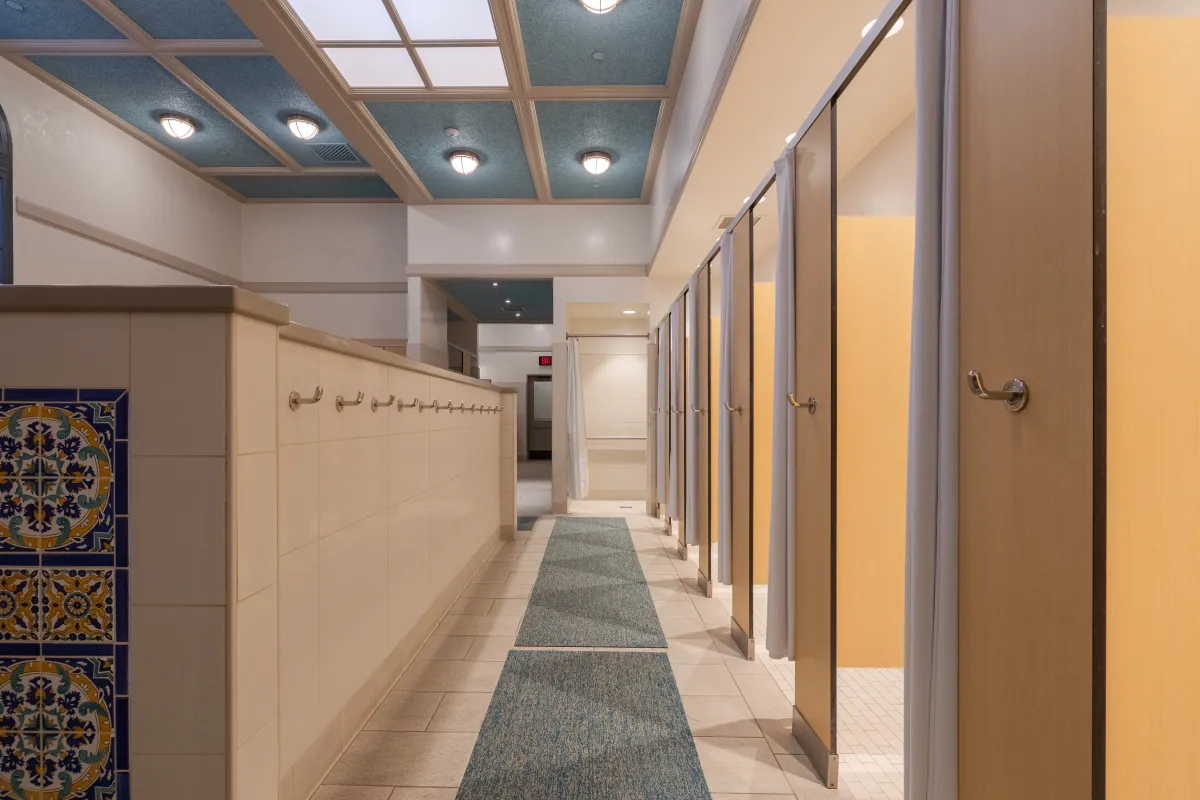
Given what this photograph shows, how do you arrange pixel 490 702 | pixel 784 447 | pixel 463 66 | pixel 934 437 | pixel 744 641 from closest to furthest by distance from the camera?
pixel 934 437
pixel 784 447
pixel 490 702
pixel 744 641
pixel 463 66

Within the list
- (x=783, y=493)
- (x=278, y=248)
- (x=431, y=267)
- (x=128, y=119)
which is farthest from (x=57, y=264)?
(x=783, y=493)

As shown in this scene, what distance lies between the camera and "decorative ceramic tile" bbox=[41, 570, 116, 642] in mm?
1096

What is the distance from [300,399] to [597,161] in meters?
4.49

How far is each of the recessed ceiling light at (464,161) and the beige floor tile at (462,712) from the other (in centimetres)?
449

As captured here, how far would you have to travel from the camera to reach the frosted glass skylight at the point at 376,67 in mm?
3797

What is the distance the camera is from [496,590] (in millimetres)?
3447

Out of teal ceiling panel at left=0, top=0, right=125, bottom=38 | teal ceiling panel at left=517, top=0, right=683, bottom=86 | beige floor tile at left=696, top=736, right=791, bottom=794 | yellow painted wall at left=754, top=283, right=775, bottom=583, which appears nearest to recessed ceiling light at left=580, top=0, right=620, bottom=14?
teal ceiling panel at left=517, top=0, right=683, bottom=86

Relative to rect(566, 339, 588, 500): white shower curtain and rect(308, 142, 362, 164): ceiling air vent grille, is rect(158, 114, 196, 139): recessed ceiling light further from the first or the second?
rect(566, 339, 588, 500): white shower curtain

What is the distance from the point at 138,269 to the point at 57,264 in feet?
2.95

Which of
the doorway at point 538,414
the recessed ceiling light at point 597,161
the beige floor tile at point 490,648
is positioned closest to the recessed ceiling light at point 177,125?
the recessed ceiling light at point 597,161

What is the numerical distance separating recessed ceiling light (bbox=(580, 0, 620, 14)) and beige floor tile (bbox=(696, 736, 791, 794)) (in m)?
3.47

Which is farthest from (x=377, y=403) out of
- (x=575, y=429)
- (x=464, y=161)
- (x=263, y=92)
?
(x=575, y=429)

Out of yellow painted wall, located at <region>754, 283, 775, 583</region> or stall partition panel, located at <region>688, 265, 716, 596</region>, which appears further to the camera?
stall partition panel, located at <region>688, 265, 716, 596</region>

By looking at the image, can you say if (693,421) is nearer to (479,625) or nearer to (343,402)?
(479,625)
